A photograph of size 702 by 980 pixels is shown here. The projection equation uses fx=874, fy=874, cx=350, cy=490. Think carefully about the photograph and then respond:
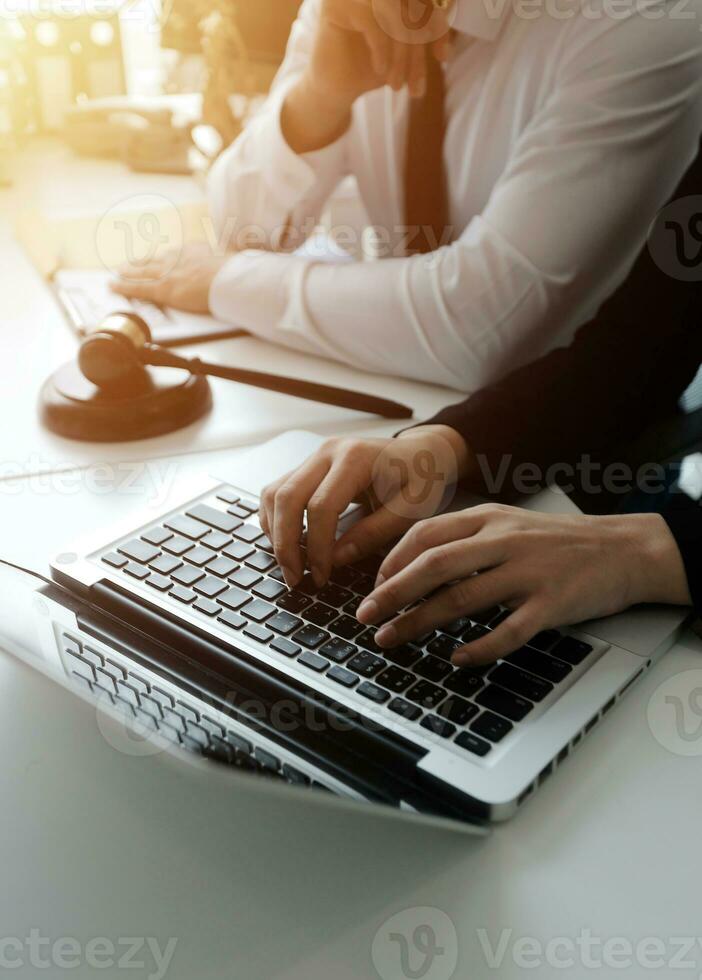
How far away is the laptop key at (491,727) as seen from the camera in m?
0.42

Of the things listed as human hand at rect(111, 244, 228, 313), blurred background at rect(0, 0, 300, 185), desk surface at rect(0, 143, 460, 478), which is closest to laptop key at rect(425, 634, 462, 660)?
desk surface at rect(0, 143, 460, 478)

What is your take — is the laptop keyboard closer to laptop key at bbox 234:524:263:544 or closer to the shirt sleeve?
laptop key at bbox 234:524:263:544

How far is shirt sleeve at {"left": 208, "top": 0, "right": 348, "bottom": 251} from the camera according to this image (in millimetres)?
1117

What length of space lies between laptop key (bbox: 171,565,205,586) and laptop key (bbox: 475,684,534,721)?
0.20m

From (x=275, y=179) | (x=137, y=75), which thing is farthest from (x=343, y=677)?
(x=137, y=75)

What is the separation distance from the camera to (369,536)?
0.58 metres

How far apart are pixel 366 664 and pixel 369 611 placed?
0.10 ft

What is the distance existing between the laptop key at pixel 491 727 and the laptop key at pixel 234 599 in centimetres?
17

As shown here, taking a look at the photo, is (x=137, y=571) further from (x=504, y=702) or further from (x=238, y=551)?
(x=504, y=702)

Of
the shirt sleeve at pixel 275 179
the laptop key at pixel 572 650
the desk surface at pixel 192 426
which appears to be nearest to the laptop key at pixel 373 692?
the laptop key at pixel 572 650

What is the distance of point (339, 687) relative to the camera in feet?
1.50

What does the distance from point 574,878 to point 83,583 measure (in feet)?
1.11

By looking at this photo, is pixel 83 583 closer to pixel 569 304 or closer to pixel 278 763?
pixel 278 763

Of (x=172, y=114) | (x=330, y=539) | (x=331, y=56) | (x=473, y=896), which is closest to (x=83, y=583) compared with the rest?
(x=330, y=539)
